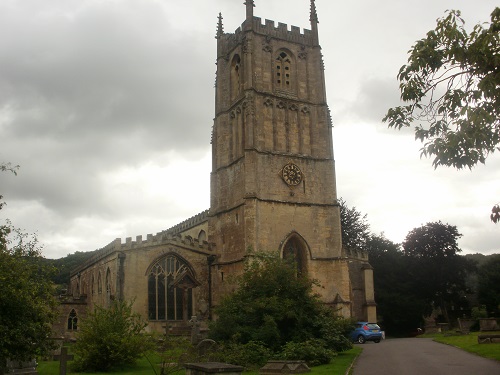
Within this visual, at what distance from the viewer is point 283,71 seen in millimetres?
39062

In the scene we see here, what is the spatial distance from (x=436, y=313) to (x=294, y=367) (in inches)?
1668

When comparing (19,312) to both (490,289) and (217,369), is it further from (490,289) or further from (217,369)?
(490,289)

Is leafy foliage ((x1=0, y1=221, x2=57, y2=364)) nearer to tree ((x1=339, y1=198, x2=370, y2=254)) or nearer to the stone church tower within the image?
the stone church tower

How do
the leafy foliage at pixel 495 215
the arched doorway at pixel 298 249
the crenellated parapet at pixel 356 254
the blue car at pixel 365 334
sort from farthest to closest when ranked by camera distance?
the crenellated parapet at pixel 356 254 < the arched doorway at pixel 298 249 < the blue car at pixel 365 334 < the leafy foliage at pixel 495 215

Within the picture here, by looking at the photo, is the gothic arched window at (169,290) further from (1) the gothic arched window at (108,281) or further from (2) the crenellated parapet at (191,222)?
(2) the crenellated parapet at (191,222)

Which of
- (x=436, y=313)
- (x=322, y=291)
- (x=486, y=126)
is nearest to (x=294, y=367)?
(x=486, y=126)

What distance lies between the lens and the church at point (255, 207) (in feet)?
110

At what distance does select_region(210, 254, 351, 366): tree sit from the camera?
21312mm

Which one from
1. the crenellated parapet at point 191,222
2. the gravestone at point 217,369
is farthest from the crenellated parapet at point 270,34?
the gravestone at point 217,369

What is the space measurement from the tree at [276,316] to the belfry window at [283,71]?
1798 centimetres

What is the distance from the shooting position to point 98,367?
19.5m

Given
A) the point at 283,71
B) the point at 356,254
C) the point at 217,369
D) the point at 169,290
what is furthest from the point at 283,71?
the point at 217,369

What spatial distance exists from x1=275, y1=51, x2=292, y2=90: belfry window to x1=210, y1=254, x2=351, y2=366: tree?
18.0 meters

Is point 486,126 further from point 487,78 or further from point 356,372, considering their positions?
point 356,372
